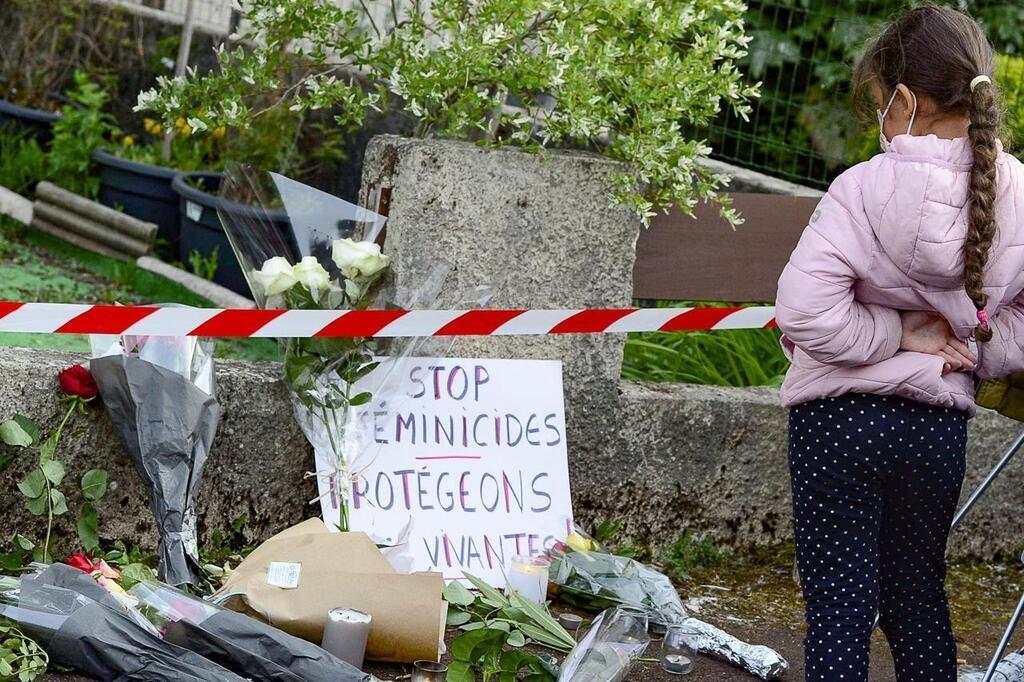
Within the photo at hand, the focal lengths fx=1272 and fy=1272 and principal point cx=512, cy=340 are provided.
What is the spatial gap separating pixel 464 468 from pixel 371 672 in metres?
0.87

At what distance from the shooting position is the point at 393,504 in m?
3.97

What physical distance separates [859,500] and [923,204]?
653 millimetres

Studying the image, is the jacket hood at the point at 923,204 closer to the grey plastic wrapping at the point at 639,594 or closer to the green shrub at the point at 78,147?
the grey plastic wrapping at the point at 639,594

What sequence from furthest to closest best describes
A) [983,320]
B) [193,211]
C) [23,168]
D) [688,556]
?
[23,168] → [193,211] → [688,556] → [983,320]

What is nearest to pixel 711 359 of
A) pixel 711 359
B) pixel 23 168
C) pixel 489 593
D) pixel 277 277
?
pixel 711 359

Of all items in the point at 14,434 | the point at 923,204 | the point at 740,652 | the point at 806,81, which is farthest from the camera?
the point at 806,81

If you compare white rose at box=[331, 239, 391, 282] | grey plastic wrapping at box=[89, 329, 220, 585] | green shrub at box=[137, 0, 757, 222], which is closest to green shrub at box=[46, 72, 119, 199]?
green shrub at box=[137, 0, 757, 222]

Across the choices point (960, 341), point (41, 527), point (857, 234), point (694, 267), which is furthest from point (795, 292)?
point (41, 527)

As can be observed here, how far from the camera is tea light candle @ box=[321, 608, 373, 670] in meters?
3.23

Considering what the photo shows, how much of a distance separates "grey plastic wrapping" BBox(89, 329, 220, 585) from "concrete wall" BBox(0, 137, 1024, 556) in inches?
5.6

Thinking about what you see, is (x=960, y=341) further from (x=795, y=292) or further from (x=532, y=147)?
(x=532, y=147)

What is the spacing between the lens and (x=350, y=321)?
3756mm

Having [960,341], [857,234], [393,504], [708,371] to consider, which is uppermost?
[857,234]

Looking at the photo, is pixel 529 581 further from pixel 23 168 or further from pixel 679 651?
pixel 23 168
